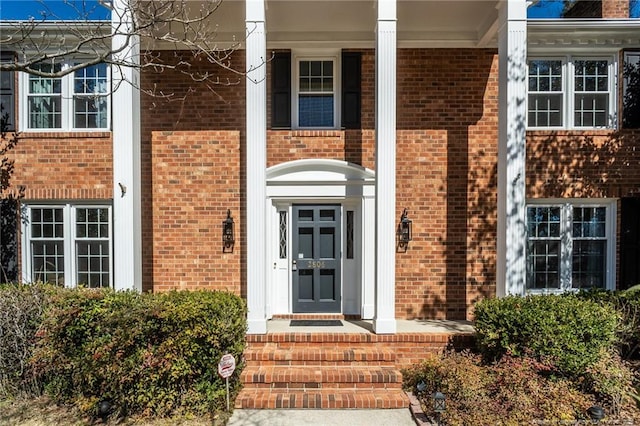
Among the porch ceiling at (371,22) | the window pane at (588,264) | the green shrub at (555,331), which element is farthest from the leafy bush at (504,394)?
the porch ceiling at (371,22)

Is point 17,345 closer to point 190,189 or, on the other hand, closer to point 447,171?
point 190,189

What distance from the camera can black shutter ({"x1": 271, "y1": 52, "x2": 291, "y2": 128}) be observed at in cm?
742

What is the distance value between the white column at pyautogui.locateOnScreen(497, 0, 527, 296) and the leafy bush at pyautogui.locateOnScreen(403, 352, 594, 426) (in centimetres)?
151

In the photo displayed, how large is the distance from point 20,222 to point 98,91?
2864 mm

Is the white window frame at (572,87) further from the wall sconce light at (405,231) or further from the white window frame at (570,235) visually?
the wall sconce light at (405,231)

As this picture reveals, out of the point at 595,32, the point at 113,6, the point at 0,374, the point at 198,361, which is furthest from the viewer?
the point at 595,32

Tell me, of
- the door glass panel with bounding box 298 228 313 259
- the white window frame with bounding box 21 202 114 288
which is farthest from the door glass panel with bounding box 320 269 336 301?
the white window frame with bounding box 21 202 114 288

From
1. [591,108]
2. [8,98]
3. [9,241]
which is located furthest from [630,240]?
[8,98]

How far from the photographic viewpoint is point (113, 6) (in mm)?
6188

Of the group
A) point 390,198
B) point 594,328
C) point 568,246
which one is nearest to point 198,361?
point 390,198

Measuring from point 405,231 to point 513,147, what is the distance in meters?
2.31

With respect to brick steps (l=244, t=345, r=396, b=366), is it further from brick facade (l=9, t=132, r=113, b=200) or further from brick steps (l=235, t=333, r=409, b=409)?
brick facade (l=9, t=132, r=113, b=200)

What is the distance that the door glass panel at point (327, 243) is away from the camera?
24.9 ft

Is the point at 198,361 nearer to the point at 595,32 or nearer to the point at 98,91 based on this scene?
the point at 98,91
